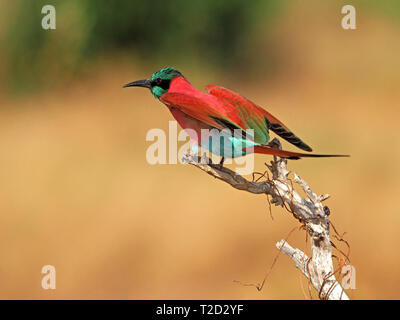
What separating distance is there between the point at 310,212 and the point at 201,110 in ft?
0.82

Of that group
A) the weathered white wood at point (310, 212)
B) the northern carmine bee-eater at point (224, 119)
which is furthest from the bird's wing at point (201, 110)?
the weathered white wood at point (310, 212)

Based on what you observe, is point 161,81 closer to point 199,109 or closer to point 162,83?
point 162,83

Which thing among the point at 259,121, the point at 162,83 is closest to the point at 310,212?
the point at 259,121

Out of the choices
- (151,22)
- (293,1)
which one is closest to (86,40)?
(151,22)

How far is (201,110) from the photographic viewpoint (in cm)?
96

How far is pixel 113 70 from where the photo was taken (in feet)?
12.6

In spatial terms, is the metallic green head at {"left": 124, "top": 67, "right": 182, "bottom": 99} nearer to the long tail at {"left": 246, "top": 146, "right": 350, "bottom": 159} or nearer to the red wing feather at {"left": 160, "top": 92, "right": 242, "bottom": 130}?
the red wing feather at {"left": 160, "top": 92, "right": 242, "bottom": 130}

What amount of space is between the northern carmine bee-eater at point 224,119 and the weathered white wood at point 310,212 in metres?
0.07

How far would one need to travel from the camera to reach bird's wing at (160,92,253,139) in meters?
0.94

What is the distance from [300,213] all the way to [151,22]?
2945 mm

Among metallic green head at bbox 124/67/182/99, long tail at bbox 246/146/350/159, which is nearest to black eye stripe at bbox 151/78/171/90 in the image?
metallic green head at bbox 124/67/182/99

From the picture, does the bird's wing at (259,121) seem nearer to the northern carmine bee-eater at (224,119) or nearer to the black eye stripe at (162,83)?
the northern carmine bee-eater at (224,119)

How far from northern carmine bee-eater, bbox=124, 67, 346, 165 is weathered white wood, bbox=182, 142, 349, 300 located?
0.07m

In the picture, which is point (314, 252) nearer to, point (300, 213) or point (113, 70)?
point (300, 213)
